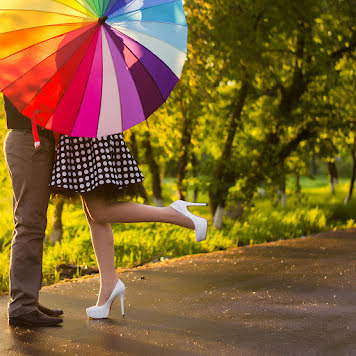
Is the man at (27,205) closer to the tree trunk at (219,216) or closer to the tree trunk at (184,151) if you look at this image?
the tree trunk at (184,151)

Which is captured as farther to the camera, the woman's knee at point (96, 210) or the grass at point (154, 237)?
the grass at point (154, 237)

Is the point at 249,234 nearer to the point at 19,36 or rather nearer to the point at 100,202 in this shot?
the point at 100,202

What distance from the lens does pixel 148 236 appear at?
30.3ft

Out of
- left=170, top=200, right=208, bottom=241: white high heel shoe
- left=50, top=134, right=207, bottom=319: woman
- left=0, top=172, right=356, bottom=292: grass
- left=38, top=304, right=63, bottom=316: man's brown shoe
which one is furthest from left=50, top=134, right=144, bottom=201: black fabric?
left=0, top=172, right=356, bottom=292: grass

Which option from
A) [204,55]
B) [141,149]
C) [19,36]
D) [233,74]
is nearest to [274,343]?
[19,36]

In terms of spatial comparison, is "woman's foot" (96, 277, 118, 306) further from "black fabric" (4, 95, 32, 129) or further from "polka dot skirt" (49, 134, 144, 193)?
"black fabric" (4, 95, 32, 129)

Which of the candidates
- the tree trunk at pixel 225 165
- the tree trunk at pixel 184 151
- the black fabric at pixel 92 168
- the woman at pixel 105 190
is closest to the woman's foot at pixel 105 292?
the woman at pixel 105 190

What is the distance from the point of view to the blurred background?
961cm

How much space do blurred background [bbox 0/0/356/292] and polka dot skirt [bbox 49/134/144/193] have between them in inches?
184

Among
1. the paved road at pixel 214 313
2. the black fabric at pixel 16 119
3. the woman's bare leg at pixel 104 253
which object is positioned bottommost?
the paved road at pixel 214 313

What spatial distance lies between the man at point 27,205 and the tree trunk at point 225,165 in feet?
22.4

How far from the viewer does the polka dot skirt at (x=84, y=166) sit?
4.13 m

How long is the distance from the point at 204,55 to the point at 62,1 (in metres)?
5.62

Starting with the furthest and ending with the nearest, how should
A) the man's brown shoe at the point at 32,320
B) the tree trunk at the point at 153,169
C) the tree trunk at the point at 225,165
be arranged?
the tree trunk at the point at 153,169 → the tree trunk at the point at 225,165 → the man's brown shoe at the point at 32,320
